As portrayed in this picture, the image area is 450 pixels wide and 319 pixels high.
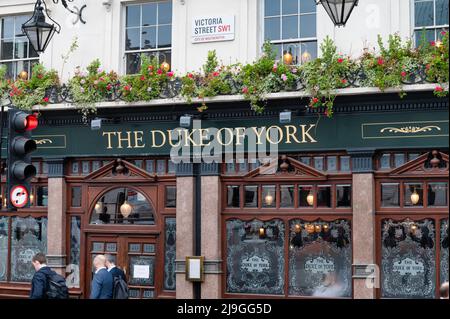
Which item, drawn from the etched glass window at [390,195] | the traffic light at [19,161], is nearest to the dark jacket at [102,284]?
the traffic light at [19,161]

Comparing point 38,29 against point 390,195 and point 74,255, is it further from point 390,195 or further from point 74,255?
point 390,195

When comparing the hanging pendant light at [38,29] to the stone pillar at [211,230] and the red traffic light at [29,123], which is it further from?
the red traffic light at [29,123]

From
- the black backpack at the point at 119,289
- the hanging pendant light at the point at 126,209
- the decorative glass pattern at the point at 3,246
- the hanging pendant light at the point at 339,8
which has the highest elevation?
the hanging pendant light at the point at 339,8

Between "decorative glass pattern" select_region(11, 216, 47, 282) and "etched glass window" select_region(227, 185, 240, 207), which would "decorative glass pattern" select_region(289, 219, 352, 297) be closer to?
"etched glass window" select_region(227, 185, 240, 207)

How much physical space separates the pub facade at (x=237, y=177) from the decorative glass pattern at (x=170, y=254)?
28 mm

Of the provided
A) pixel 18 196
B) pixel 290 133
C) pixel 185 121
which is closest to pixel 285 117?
pixel 290 133

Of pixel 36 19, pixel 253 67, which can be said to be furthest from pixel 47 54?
pixel 253 67

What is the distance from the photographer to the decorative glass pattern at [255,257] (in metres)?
15.1

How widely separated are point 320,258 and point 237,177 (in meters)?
2.16

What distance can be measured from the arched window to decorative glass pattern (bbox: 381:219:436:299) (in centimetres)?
456

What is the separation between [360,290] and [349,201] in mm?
1587

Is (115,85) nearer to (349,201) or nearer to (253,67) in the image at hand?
(253,67)

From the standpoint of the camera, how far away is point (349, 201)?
14688 mm

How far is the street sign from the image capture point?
9.83 meters
